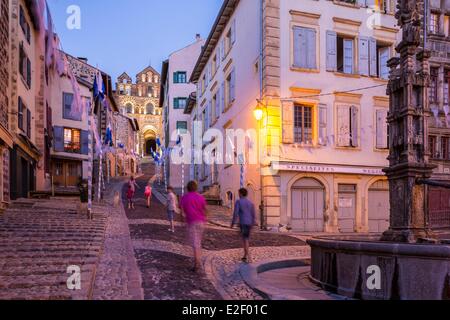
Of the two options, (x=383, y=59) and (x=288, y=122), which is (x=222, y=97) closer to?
(x=288, y=122)

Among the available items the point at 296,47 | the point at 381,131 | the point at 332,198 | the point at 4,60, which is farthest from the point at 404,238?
the point at 4,60

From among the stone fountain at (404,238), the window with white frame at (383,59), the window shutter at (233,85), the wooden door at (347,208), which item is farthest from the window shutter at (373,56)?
the stone fountain at (404,238)

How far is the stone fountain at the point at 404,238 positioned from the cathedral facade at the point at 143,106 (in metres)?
86.3

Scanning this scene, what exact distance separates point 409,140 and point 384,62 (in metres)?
15.0

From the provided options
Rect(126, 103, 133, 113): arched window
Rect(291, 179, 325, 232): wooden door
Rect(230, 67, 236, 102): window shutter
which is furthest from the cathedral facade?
Rect(291, 179, 325, 232): wooden door

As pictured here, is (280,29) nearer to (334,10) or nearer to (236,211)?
(334,10)

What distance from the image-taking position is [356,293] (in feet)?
24.2

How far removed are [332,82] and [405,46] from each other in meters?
11.9

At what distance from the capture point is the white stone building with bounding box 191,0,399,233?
19.9 m

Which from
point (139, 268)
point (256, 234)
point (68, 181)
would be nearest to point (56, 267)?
point (139, 268)

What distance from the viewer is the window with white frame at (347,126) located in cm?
2109

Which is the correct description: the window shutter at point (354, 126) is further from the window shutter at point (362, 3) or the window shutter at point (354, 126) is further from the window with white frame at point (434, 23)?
the window with white frame at point (434, 23)

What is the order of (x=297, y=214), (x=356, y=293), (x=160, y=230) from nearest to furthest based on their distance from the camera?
(x=356, y=293), (x=160, y=230), (x=297, y=214)

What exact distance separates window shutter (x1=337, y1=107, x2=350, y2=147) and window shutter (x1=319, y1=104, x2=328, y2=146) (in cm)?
69
